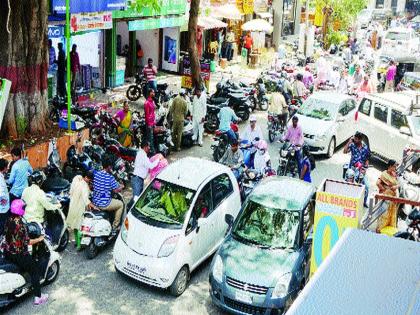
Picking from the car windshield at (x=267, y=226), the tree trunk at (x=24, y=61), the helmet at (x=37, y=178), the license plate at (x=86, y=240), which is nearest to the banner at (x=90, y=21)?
the tree trunk at (x=24, y=61)

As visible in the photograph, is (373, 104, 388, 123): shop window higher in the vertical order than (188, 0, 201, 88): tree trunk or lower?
lower

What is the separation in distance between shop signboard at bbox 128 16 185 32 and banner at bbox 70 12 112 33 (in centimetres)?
218

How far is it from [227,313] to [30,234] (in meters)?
3.18

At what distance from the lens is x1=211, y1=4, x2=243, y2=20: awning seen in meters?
30.9

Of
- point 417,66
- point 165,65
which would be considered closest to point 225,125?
point 165,65

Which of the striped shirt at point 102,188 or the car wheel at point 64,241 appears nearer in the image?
the striped shirt at point 102,188

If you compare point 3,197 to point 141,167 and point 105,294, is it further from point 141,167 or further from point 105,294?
point 141,167

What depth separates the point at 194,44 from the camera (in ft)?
69.7

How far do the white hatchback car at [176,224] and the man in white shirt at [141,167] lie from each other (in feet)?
4.14

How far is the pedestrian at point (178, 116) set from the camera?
1691 centimetres

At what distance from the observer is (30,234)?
359 inches

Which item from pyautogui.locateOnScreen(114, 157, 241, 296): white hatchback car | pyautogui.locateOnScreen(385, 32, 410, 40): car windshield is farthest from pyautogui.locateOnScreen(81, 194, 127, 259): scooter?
pyautogui.locateOnScreen(385, 32, 410, 40): car windshield

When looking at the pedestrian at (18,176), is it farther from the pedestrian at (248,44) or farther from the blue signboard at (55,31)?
the pedestrian at (248,44)

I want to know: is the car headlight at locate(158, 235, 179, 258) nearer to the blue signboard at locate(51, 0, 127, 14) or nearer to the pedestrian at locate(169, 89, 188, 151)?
the pedestrian at locate(169, 89, 188, 151)
